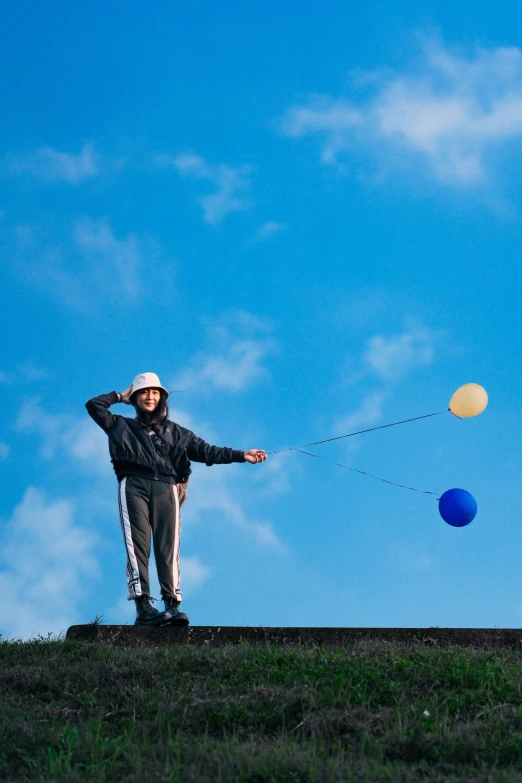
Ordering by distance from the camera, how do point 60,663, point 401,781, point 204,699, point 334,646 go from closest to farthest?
point 401,781, point 204,699, point 60,663, point 334,646

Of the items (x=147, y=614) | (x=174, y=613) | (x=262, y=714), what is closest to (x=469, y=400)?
(x=174, y=613)

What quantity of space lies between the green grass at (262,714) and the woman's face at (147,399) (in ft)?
8.32

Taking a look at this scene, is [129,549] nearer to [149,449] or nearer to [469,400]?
[149,449]

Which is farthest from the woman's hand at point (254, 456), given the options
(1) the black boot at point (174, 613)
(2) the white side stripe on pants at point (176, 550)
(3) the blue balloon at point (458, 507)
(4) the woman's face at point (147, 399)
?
(3) the blue balloon at point (458, 507)

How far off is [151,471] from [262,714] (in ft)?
11.3

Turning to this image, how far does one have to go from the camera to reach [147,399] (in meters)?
7.81

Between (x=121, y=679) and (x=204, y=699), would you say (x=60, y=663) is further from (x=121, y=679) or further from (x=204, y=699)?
(x=204, y=699)

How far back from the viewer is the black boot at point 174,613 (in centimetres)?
693

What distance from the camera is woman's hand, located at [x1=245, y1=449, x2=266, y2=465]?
26.0 ft

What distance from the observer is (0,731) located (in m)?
4.41

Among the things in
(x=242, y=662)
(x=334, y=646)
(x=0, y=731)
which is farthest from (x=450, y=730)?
(x=0, y=731)

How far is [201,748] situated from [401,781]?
0.93 meters

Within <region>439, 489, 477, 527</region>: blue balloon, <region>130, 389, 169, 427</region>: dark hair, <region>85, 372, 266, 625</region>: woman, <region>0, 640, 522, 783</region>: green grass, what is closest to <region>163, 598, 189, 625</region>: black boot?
<region>85, 372, 266, 625</region>: woman

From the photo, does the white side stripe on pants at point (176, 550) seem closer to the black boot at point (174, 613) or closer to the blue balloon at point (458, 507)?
the black boot at point (174, 613)
